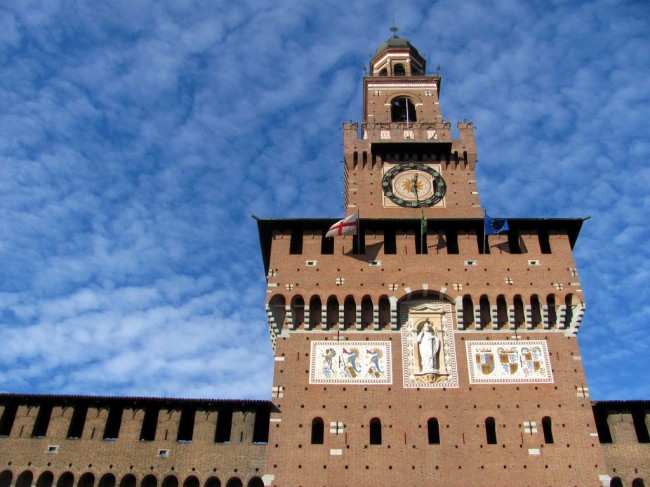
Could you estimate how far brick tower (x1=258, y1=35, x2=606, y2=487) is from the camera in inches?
886

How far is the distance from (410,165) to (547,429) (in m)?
12.9

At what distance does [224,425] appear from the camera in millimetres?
24781

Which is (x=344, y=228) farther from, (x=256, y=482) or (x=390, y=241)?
(x=256, y=482)

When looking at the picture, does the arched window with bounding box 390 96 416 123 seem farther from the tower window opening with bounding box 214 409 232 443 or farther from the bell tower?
the tower window opening with bounding box 214 409 232 443

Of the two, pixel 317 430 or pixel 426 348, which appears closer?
pixel 317 430

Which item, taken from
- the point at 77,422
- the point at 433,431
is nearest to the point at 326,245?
the point at 433,431

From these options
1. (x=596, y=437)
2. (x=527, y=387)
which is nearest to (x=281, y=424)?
(x=527, y=387)

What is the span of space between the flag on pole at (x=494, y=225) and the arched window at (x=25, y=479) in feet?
58.3

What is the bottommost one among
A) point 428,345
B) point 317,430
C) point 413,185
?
point 317,430

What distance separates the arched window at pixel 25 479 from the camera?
22.9 m

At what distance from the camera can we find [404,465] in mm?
22375

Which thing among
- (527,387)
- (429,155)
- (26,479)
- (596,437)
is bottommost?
(26,479)

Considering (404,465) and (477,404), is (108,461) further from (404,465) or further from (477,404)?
(477,404)

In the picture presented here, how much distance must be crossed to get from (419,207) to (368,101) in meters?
7.95
